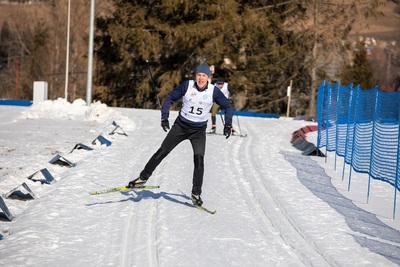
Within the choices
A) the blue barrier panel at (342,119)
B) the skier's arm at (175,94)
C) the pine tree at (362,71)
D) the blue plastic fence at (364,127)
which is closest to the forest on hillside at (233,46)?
the pine tree at (362,71)

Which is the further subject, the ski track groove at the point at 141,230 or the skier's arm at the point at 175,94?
the skier's arm at the point at 175,94

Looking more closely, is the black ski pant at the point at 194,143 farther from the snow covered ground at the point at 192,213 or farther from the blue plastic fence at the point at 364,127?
the blue plastic fence at the point at 364,127

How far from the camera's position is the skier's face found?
370 inches

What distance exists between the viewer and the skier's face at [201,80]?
9.40 m

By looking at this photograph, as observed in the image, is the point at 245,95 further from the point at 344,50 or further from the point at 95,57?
the point at 95,57

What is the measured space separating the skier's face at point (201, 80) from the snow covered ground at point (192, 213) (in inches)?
70.8

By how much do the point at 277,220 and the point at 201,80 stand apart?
89.0 inches

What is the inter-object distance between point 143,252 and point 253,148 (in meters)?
10.5

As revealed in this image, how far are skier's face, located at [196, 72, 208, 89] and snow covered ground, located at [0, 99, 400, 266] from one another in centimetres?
180

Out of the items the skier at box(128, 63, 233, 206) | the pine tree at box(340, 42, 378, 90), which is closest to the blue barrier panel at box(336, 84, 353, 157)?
the skier at box(128, 63, 233, 206)

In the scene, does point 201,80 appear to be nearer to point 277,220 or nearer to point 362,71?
point 277,220

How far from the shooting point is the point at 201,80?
941 cm

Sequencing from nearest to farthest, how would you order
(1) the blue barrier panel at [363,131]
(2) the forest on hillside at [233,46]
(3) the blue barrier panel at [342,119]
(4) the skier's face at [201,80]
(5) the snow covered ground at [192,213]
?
(5) the snow covered ground at [192,213]
(4) the skier's face at [201,80]
(1) the blue barrier panel at [363,131]
(3) the blue barrier panel at [342,119]
(2) the forest on hillside at [233,46]

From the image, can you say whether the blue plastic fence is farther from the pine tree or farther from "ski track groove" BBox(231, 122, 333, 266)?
the pine tree
